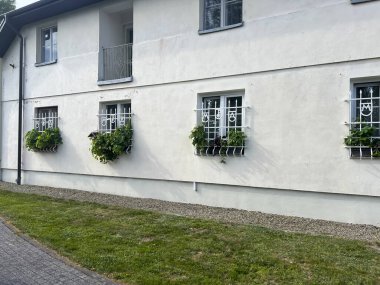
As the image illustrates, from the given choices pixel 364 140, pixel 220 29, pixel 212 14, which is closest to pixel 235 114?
pixel 220 29

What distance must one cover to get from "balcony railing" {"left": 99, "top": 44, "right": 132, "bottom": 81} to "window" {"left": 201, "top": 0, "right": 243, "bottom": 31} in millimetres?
3004

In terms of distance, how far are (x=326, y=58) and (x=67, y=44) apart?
8.17 meters

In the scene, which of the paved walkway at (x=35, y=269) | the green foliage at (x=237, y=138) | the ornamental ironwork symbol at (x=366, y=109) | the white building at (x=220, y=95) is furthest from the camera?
the green foliage at (x=237, y=138)

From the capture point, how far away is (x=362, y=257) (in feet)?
17.5

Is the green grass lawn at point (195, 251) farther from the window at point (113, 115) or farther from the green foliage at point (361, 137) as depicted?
the window at point (113, 115)

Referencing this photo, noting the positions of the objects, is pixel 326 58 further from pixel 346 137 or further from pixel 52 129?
pixel 52 129

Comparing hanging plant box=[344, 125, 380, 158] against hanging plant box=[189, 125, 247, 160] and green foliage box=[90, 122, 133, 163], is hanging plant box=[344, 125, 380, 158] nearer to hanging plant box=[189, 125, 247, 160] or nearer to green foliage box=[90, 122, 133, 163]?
hanging plant box=[189, 125, 247, 160]

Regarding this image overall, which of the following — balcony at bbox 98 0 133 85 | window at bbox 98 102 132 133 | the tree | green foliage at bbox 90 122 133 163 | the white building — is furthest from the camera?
the tree

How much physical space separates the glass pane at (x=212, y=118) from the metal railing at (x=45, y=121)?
581 cm

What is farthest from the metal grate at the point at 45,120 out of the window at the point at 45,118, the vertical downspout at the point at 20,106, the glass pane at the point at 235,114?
the glass pane at the point at 235,114

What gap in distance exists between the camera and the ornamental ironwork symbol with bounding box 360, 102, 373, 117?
7.28 m

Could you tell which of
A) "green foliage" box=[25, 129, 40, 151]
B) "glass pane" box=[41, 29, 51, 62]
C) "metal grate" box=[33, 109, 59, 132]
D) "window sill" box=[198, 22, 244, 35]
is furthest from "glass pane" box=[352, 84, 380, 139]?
"glass pane" box=[41, 29, 51, 62]

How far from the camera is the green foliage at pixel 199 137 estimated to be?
9.24 metres

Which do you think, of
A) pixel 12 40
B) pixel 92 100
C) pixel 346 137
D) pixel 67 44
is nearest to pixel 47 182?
pixel 92 100
